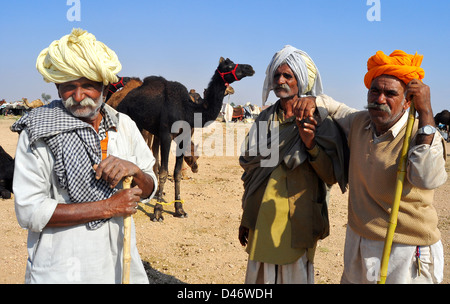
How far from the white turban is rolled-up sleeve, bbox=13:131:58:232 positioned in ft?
6.10

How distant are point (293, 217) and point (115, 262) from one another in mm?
1289

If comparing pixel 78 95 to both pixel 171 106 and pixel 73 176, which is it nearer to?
pixel 73 176

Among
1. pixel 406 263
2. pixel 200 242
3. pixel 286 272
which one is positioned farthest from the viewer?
pixel 200 242

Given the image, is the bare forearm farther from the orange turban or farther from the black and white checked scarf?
the orange turban

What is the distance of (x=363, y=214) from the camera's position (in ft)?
8.57

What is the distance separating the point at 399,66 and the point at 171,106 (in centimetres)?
540

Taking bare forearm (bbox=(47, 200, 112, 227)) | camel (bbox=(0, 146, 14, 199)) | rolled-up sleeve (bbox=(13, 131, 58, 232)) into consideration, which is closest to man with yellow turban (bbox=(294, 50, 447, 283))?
bare forearm (bbox=(47, 200, 112, 227))

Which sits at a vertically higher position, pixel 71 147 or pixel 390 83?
pixel 390 83

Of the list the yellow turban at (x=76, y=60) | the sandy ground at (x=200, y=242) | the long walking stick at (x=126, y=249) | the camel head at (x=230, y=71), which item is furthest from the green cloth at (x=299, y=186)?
the camel head at (x=230, y=71)

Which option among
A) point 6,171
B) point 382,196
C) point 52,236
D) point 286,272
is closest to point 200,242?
point 6,171

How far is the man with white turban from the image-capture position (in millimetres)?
2820

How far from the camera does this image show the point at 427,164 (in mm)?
2209

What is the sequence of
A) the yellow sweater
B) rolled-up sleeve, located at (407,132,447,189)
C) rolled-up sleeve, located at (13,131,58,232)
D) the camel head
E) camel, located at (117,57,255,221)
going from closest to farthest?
rolled-up sleeve, located at (13,131,58,232), rolled-up sleeve, located at (407,132,447,189), the yellow sweater, camel, located at (117,57,255,221), the camel head

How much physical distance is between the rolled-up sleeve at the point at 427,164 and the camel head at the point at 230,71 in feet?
18.3
